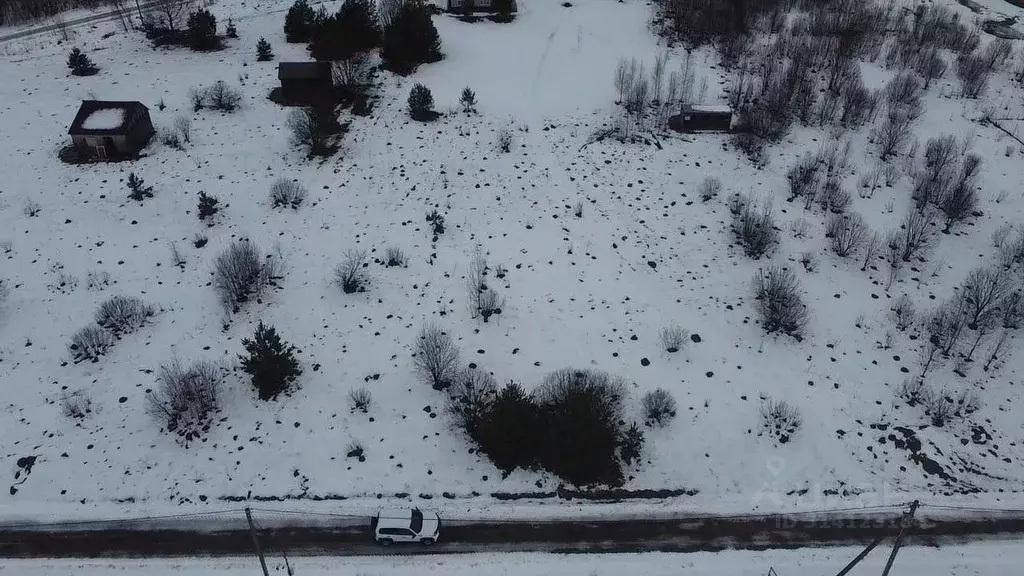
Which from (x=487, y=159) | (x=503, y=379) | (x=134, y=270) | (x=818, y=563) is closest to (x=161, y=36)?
(x=134, y=270)

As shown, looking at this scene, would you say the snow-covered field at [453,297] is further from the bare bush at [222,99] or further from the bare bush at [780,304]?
the bare bush at [222,99]

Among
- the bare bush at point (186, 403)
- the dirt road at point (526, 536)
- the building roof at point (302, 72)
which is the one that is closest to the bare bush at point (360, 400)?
the dirt road at point (526, 536)

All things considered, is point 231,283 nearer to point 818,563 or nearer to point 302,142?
point 302,142

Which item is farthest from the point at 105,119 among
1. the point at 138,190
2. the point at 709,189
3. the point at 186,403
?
the point at 709,189

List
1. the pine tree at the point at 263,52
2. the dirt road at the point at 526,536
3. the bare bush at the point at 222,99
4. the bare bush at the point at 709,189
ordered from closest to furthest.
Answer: the dirt road at the point at 526,536 → the bare bush at the point at 709,189 → the bare bush at the point at 222,99 → the pine tree at the point at 263,52

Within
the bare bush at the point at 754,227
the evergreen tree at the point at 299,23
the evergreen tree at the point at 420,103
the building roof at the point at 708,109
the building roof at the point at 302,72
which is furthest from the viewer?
the evergreen tree at the point at 299,23

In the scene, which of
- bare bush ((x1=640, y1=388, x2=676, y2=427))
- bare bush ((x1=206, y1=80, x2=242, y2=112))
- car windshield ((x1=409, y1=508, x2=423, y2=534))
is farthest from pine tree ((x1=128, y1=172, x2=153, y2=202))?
bare bush ((x1=640, y1=388, x2=676, y2=427))

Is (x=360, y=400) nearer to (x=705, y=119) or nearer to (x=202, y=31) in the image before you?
(x=705, y=119)
